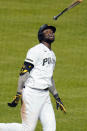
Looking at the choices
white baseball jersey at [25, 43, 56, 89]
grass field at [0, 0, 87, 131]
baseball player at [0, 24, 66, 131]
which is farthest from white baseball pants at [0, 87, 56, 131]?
grass field at [0, 0, 87, 131]

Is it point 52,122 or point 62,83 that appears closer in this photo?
point 52,122

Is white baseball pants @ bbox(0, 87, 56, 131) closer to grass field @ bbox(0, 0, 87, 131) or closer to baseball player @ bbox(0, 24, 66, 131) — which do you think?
baseball player @ bbox(0, 24, 66, 131)

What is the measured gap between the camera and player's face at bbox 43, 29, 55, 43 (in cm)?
797

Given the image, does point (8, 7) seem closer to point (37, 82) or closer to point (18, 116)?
point (18, 116)

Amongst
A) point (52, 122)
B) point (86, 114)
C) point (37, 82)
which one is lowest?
point (86, 114)

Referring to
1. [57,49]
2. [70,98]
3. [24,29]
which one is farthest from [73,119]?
[24,29]

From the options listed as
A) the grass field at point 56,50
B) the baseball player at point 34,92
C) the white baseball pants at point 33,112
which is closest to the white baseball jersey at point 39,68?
the baseball player at point 34,92

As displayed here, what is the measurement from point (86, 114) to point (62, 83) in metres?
2.84

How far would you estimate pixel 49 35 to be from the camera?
7980 millimetres

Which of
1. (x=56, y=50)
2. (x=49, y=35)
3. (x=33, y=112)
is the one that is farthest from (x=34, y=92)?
(x=56, y=50)

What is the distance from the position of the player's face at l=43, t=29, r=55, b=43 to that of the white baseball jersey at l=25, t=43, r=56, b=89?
185mm

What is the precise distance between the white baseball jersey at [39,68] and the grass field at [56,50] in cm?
241

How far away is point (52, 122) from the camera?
25.4 feet

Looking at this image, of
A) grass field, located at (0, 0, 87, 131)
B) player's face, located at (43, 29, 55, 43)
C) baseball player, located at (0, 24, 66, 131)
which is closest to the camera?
baseball player, located at (0, 24, 66, 131)
